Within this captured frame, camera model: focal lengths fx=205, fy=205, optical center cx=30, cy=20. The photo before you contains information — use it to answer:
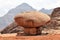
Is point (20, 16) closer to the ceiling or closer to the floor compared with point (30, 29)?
closer to the ceiling

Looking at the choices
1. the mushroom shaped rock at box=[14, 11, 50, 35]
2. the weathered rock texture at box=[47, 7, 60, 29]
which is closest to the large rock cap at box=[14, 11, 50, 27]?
the mushroom shaped rock at box=[14, 11, 50, 35]

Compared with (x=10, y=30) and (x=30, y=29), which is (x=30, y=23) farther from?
(x=10, y=30)

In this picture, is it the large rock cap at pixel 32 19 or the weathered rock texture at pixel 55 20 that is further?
the weathered rock texture at pixel 55 20

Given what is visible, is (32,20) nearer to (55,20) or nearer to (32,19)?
(32,19)

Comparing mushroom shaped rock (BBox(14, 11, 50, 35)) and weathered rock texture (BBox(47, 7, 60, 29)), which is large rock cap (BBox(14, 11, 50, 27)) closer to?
mushroom shaped rock (BBox(14, 11, 50, 35))

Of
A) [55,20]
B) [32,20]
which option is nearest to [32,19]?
[32,20]

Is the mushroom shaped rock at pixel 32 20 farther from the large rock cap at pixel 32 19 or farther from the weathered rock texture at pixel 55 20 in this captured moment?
the weathered rock texture at pixel 55 20

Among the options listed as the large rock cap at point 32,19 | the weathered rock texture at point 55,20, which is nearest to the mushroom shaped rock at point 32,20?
the large rock cap at point 32,19

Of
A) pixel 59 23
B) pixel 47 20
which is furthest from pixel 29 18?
pixel 59 23

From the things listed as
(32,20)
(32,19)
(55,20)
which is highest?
(32,19)

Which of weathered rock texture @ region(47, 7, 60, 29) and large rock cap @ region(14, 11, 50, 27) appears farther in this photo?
weathered rock texture @ region(47, 7, 60, 29)

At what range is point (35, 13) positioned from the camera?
27156 millimetres

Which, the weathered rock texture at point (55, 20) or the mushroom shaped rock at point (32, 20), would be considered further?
the weathered rock texture at point (55, 20)

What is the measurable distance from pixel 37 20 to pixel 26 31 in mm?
2556
